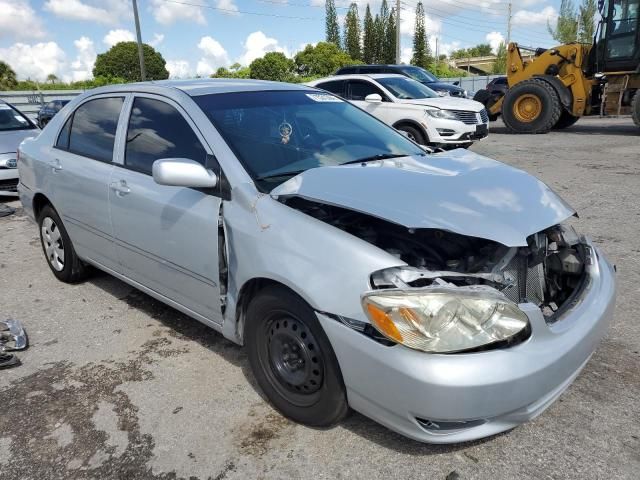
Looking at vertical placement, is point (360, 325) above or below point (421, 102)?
below

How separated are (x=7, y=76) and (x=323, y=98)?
157 feet

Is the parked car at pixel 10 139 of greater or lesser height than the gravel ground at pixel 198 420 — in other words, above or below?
above

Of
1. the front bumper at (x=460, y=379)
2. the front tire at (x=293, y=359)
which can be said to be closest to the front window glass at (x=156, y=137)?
the front tire at (x=293, y=359)

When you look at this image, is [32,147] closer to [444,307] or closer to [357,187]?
[357,187]

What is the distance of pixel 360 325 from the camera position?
2113 millimetres

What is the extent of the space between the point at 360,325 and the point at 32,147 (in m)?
3.90

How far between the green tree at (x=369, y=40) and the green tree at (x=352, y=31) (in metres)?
0.92

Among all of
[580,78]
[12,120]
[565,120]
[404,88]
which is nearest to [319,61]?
[565,120]

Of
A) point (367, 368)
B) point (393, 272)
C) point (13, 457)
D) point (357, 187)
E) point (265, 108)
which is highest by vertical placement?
point (265, 108)

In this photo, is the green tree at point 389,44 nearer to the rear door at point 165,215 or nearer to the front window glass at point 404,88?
the front window glass at point 404,88

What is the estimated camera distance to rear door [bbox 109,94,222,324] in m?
2.86

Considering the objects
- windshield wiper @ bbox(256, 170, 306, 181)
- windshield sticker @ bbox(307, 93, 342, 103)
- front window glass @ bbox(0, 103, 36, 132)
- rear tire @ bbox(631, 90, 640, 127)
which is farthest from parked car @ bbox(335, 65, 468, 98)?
windshield wiper @ bbox(256, 170, 306, 181)

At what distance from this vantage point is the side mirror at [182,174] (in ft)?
8.79

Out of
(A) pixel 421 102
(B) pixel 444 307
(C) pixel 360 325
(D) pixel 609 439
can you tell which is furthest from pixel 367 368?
Answer: (A) pixel 421 102
